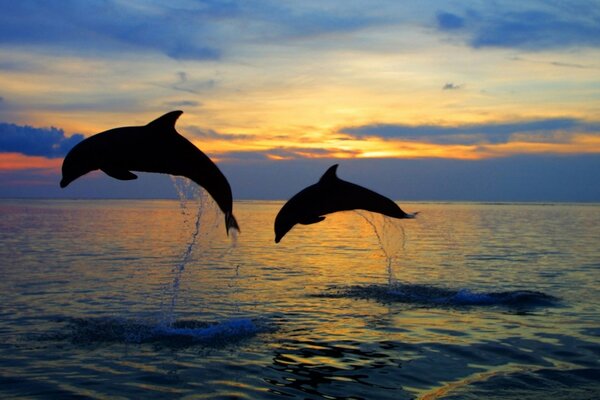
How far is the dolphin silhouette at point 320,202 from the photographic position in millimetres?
13508

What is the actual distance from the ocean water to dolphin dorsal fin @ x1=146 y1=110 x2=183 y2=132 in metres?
2.72

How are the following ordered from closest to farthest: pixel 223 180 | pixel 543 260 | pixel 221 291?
1. pixel 223 180
2. pixel 221 291
3. pixel 543 260

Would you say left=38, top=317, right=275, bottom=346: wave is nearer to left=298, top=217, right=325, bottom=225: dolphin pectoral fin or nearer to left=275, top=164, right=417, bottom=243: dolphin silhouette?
left=275, top=164, right=417, bottom=243: dolphin silhouette

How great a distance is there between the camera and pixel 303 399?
8992mm

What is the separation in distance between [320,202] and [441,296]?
20.7 ft

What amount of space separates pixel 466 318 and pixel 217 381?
717 cm

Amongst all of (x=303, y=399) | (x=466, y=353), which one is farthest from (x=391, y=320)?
(x=303, y=399)

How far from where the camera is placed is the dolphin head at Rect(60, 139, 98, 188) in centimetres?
1015

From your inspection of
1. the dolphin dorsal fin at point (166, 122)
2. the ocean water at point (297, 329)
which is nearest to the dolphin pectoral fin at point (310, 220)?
the ocean water at point (297, 329)

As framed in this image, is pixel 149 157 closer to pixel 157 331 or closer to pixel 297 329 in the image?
pixel 157 331

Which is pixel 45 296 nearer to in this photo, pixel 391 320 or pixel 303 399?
pixel 391 320

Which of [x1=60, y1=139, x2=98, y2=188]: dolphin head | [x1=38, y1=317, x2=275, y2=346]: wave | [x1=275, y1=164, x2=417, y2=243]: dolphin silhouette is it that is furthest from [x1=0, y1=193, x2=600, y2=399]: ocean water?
[x1=60, y1=139, x2=98, y2=188]: dolphin head

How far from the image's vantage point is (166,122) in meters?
10.7

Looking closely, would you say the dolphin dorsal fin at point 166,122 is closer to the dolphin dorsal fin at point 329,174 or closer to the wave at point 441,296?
the dolphin dorsal fin at point 329,174
